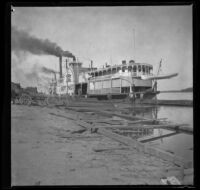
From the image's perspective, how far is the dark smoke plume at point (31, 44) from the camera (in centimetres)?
168

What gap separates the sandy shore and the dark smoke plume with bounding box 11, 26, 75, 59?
16.5 inches

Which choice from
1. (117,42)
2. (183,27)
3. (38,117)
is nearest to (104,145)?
(38,117)

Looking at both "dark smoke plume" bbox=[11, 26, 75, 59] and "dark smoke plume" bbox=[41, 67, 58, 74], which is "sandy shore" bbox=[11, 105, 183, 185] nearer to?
"dark smoke plume" bbox=[41, 67, 58, 74]

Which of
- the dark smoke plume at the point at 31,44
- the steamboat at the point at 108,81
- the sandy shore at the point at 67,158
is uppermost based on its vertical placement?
the dark smoke plume at the point at 31,44

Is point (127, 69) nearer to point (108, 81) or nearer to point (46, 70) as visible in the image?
point (108, 81)

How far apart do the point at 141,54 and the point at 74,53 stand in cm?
48

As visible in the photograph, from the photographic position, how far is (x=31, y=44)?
1693 mm

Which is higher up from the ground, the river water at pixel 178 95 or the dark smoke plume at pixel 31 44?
the dark smoke plume at pixel 31 44

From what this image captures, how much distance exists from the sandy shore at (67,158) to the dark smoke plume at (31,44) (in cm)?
42

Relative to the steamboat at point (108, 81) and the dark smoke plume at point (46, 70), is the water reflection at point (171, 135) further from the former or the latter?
the dark smoke plume at point (46, 70)

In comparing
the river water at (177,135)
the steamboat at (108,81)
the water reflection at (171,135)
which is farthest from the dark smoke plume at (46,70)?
the river water at (177,135)

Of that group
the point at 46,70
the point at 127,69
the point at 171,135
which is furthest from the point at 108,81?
the point at 171,135

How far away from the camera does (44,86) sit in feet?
5.68

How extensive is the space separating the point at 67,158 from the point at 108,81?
628 millimetres
